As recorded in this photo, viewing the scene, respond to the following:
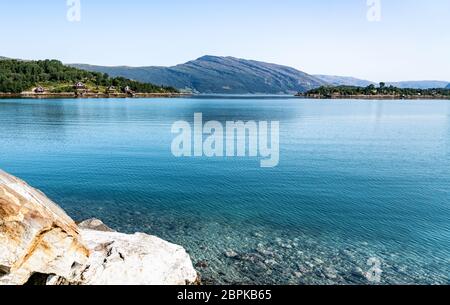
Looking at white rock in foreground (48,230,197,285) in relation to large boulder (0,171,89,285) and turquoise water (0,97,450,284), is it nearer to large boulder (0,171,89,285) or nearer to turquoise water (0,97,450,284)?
large boulder (0,171,89,285)

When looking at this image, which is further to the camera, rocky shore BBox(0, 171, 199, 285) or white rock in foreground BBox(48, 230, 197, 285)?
white rock in foreground BBox(48, 230, 197, 285)

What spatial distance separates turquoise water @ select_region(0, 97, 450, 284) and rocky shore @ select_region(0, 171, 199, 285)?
404 cm

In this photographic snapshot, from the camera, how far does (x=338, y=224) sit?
33.3m

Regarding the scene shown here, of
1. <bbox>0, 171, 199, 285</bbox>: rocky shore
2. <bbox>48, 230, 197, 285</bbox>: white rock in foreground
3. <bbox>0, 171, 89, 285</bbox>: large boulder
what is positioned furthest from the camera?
<bbox>48, 230, 197, 285</bbox>: white rock in foreground

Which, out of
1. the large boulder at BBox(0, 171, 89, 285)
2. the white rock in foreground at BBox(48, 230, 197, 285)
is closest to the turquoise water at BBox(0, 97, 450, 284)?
the white rock in foreground at BBox(48, 230, 197, 285)

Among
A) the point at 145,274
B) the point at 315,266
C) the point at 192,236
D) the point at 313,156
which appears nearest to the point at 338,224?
the point at 315,266

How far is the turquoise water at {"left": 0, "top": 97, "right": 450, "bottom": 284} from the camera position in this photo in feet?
85.5

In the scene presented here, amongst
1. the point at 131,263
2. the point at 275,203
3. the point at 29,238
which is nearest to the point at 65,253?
the point at 29,238

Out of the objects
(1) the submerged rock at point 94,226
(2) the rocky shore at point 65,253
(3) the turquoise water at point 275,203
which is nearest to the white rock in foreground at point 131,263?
(2) the rocky shore at point 65,253

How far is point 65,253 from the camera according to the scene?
18219 millimetres

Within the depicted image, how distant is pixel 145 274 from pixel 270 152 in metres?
50.1

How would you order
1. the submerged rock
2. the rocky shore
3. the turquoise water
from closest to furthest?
1. the rocky shore
2. the turquoise water
3. the submerged rock

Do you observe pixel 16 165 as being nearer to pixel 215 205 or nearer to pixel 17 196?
pixel 215 205

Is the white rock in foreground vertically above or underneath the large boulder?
underneath
